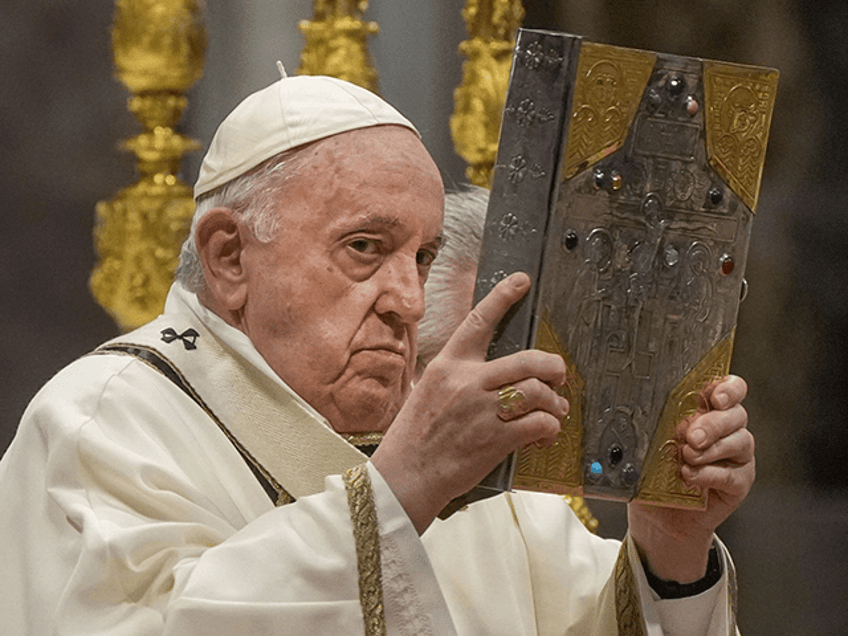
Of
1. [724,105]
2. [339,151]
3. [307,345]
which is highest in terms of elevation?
[724,105]

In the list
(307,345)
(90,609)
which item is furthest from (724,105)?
(90,609)

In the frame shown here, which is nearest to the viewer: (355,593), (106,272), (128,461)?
(355,593)

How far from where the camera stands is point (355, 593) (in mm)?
2072

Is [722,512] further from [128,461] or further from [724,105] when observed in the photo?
[128,461]

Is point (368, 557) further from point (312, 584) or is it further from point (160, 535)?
point (160, 535)

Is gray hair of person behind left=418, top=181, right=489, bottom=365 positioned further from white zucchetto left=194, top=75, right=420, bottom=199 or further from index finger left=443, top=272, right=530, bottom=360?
index finger left=443, top=272, right=530, bottom=360

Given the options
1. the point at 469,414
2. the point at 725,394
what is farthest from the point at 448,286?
the point at 469,414

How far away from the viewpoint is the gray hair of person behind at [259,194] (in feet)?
8.06

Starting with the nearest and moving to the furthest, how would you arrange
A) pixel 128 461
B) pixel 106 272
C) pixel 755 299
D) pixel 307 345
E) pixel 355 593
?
pixel 355 593 → pixel 128 461 → pixel 307 345 → pixel 106 272 → pixel 755 299

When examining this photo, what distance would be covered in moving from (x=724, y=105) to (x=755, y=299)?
7.48 feet

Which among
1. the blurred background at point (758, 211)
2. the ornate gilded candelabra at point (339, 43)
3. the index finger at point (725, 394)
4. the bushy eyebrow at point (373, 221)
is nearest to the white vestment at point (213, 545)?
the bushy eyebrow at point (373, 221)

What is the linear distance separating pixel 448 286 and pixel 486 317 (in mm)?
925

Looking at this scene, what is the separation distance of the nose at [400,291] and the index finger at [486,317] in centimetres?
38

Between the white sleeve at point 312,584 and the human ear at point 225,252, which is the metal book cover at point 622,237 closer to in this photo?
the white sleeve at point 312,584
